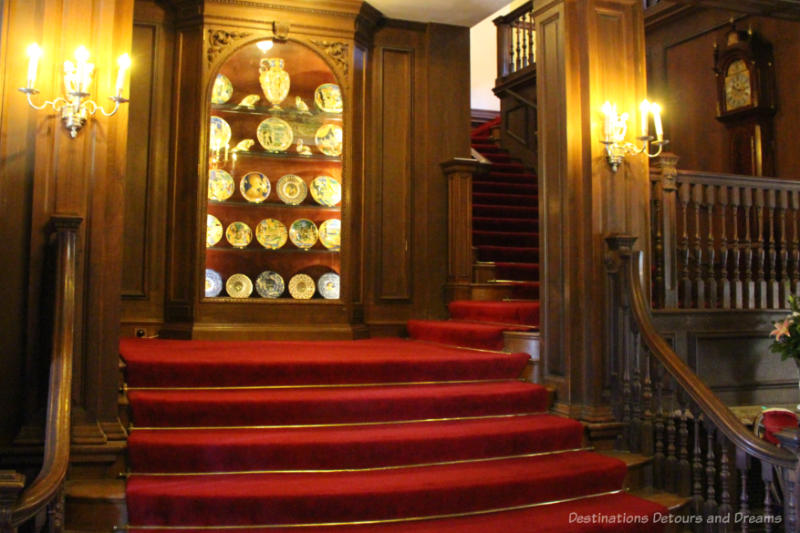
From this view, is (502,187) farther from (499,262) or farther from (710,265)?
(710,265)

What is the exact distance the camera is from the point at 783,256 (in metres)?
5.44

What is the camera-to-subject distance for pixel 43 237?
3.54 metres

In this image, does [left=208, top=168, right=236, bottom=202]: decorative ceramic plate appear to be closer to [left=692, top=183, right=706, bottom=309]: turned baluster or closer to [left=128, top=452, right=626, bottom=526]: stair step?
[left=128, top=452, right=626, bottom=526]: stair step

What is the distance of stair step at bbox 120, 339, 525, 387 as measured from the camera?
4.18m

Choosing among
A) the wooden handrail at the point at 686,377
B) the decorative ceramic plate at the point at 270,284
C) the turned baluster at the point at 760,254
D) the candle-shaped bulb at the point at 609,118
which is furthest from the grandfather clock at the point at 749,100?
the decorative ceramic plate at the point at 270,284

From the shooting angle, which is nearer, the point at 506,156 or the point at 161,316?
the point at 161,316

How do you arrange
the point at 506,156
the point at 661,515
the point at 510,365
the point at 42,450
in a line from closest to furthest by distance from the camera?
the point at 42,450 → the point at 661,515 → the point at 510,365 → the point at 506,156

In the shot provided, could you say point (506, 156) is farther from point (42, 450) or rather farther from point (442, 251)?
point (42, 450)

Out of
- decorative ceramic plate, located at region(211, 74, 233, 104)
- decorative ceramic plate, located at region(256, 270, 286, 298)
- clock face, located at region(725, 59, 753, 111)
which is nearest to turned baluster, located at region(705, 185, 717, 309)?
clock face, located at region(725, 59, 753, 111)

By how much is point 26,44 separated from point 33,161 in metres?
0.59

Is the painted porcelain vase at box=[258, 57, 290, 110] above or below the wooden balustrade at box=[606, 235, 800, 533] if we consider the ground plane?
above

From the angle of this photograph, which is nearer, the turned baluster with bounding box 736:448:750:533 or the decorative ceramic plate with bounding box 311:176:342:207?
the turned baluster with bounding box 736:448:750:533

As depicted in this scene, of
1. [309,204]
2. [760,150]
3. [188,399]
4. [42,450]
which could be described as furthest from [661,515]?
[760,150]

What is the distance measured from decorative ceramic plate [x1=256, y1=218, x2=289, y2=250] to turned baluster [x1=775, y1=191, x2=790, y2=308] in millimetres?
3930
